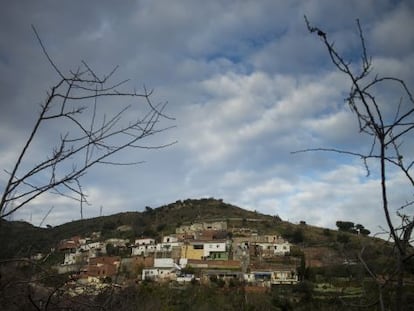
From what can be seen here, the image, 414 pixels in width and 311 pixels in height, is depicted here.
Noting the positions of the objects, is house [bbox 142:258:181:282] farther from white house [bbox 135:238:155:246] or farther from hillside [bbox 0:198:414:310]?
white house [bbox 135:238:155:246]

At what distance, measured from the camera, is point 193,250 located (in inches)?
2344

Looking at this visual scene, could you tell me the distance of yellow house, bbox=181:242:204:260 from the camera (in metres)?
58.8

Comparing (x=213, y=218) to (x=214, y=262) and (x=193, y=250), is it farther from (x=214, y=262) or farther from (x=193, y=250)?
(x=214, y=262)

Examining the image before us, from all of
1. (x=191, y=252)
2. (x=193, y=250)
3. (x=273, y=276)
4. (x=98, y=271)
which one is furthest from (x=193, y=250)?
(x=98, y=271)

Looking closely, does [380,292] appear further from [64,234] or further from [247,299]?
[247,299]

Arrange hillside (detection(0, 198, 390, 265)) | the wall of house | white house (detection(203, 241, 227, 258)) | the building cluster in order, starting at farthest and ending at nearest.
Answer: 1. hillside (detection(0, 198, 390, 265))
2. white house (detection(203, 241, 227, 258))
3. the wall of house
4. the building cluster

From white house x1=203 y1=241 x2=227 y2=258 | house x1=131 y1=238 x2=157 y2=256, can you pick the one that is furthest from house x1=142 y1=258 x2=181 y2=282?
house x1=131 y1=238 x2=157 y2=256

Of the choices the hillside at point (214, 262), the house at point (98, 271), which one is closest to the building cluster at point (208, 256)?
the hillside at point (214, 262)

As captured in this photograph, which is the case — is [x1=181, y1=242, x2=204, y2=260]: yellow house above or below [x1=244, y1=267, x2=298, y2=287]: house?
above

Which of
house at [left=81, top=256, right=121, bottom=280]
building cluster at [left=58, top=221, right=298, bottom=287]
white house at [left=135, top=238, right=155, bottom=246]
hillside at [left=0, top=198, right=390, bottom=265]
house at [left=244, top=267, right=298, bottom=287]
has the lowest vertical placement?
house at [left=81, top=256, right=121, bottom=280]

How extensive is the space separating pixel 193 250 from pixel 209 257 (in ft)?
7.34

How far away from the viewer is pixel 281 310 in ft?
107

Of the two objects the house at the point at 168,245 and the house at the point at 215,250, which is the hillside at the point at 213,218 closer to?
Answer: the house at the point at 168,245

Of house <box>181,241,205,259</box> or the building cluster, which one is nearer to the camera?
the building cluster
